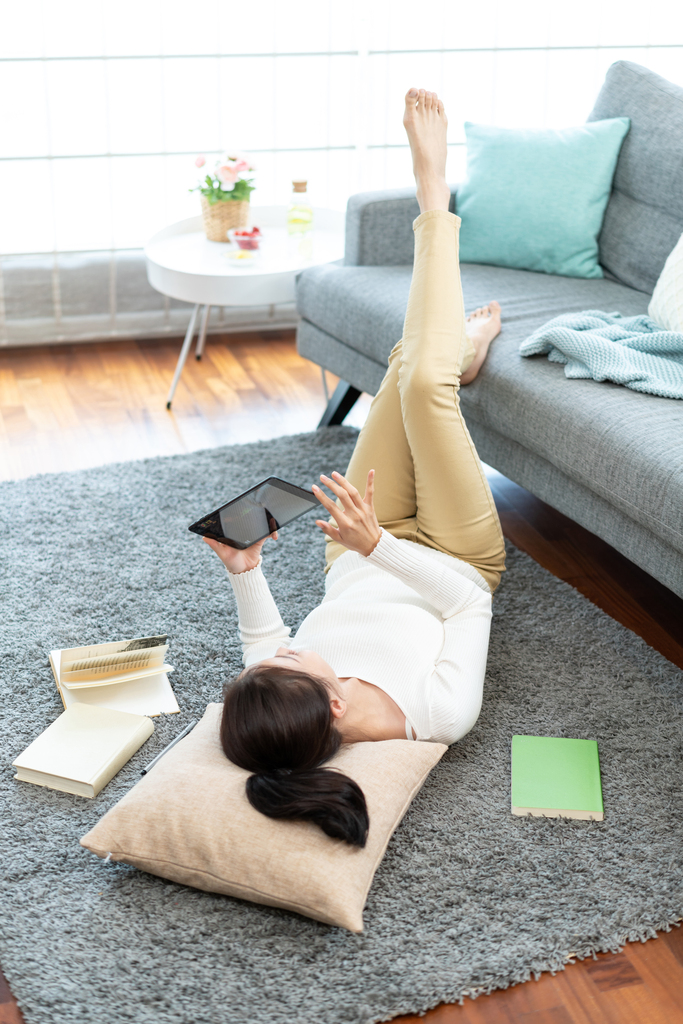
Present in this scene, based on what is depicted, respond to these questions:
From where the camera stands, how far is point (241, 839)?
1.31 m

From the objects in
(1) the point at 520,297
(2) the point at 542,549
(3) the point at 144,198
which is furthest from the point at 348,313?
(3) the point at 144,198

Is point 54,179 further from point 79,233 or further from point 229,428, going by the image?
point 229,428

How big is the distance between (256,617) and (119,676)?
316 millimetres

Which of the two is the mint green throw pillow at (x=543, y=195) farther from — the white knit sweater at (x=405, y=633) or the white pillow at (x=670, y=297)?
the white knit sweater at (x=405, y=633)

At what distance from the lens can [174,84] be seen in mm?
3467

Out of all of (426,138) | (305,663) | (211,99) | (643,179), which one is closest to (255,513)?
(305,663)

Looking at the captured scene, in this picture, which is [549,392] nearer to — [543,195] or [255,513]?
[255,513]

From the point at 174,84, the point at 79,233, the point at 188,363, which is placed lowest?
the point at 188,363

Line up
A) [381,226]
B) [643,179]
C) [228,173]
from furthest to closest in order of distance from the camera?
1. [228,173]
2. [381,226]
3. [643,179]

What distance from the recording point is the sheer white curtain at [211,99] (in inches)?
132

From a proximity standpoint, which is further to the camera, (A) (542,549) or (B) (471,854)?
(A) (542,549)

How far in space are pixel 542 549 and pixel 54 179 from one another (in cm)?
226

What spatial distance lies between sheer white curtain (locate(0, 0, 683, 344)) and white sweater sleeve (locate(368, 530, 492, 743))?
2391mm

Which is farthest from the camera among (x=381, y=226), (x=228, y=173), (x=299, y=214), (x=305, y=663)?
(x=299, y=214)
